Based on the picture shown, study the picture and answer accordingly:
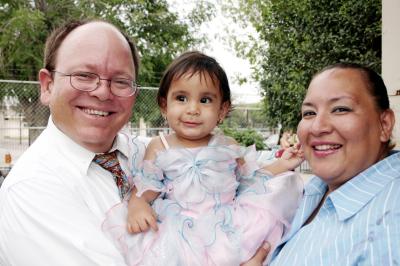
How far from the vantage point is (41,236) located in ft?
5.57

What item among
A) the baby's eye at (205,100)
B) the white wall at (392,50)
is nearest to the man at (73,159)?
the baby's eye at (205,100)

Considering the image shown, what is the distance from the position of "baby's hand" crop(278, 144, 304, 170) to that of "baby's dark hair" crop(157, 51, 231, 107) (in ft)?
1.56

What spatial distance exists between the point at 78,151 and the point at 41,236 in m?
0.47

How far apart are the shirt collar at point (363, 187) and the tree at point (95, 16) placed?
445 inches

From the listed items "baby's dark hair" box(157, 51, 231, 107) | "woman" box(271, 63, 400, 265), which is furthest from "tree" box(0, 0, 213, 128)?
"woman" box(271, 63, 400, 265)

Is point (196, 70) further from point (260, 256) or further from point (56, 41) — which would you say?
point (260, 256)

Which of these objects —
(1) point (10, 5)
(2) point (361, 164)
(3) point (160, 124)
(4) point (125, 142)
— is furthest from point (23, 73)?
(2) point (361, 164)

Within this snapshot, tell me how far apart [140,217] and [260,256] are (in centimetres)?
61

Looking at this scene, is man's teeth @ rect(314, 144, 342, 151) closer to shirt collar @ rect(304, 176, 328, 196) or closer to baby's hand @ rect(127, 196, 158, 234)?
shirt collar @ rect(304, 176, 328, 196)

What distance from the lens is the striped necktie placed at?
211cm

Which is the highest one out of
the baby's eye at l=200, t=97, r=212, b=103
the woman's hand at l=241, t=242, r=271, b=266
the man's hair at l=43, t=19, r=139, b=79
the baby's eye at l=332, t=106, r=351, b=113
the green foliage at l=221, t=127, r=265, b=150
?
the man's hair at l=43, t=19, r=139, b=79

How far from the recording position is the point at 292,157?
8.10 feet

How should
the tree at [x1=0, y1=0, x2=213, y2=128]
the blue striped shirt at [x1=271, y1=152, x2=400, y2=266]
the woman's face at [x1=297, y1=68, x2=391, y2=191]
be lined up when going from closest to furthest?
the blue striped shirt at [x1=271, y1=152, x2=400, y2=266] < the woman's face at [x1=297, y1=68, x2=391, y2=191] < the tree at [x1=0, y1=0, x2=213, y2=128]

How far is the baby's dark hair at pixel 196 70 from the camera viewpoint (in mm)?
2352
